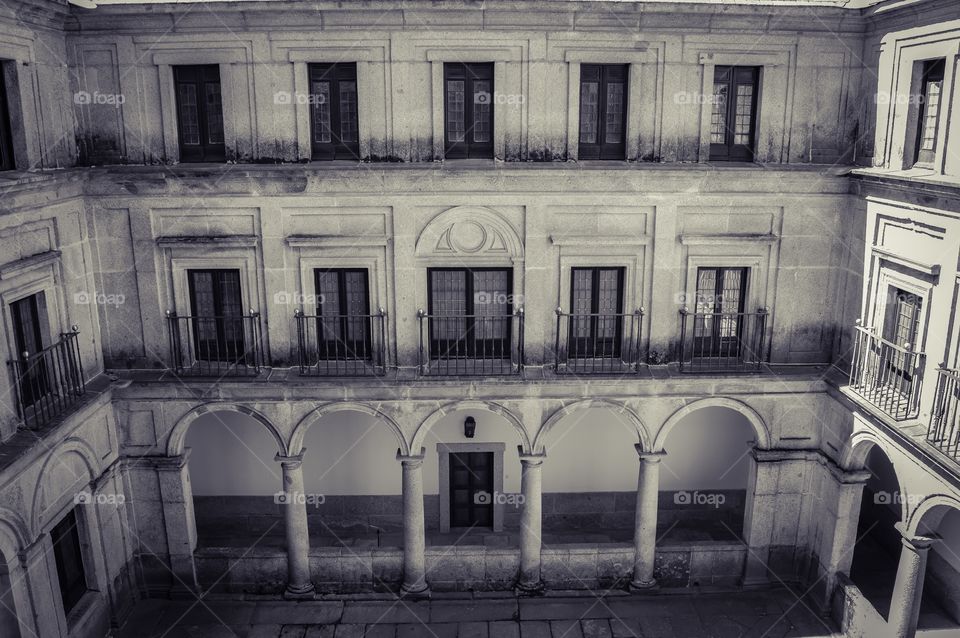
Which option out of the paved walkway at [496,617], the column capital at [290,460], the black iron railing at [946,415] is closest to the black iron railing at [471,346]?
the column capital at [290,460]

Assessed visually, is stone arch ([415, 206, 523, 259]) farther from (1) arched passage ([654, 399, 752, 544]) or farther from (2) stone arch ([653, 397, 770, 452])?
(1) arched passage ([654, 399, 752, 544])

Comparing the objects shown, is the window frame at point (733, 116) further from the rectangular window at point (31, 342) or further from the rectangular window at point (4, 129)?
the rectangular window at point (31, 342)

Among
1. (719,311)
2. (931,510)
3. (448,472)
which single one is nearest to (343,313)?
(448,472)

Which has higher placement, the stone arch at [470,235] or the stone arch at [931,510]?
the stone arch at [470,235]

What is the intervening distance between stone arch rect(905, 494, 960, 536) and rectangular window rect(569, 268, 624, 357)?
6154mm

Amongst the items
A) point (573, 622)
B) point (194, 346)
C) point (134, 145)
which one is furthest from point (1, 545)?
point (573, 622)

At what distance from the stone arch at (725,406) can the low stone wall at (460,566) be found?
249cm

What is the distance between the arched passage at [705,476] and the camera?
19891 millimetres

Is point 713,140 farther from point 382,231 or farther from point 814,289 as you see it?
point 382,231

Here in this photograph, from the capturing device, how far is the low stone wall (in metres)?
17.7

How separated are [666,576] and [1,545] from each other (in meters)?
12.9

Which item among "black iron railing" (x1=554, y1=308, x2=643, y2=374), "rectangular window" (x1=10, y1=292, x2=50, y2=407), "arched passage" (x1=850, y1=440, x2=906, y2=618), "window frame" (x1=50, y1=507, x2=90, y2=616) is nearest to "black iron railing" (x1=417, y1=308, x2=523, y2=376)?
"black iron railing" (x1=554, y1=308, x2=643, y2=374)

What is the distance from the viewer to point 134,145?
1598 cm

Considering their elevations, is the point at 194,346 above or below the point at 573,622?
above
